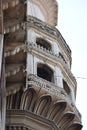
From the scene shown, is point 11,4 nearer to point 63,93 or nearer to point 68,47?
point 63,93

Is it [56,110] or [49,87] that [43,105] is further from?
[49,87]

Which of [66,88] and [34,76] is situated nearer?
[34,76]

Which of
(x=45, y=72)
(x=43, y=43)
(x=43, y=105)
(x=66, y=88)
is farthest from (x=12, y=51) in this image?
(x=43, y=43)

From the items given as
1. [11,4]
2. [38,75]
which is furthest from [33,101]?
[11,4]

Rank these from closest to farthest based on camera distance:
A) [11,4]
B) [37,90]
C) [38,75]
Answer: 1. [11,4]
2. [37,90]
3. [38,75]

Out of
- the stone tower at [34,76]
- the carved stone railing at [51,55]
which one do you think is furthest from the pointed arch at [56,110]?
the carved stone railing at [51,55]

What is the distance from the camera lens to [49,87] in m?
20.8

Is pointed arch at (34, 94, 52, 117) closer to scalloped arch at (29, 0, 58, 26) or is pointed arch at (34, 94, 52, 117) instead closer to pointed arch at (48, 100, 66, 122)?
pointed arch at (48, 100, 66, 122)

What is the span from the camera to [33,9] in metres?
28.6

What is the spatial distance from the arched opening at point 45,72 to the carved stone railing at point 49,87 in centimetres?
133

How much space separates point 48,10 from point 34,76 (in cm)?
1011

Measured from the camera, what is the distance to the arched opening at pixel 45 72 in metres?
22.6

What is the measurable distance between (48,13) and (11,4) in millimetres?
18202

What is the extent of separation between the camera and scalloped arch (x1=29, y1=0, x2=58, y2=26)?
30.0 m
